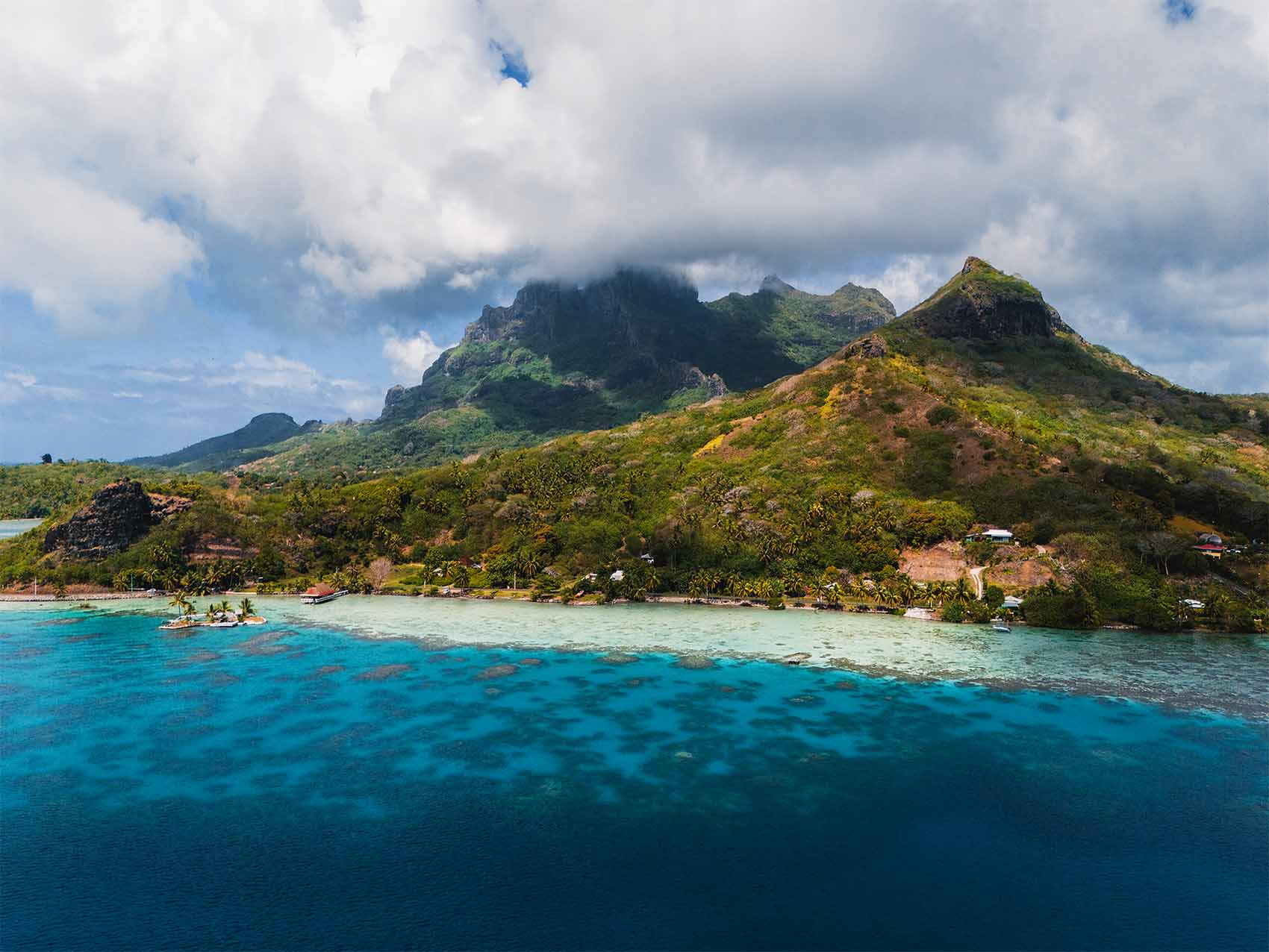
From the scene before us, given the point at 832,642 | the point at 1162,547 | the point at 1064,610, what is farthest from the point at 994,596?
the point at 832,642

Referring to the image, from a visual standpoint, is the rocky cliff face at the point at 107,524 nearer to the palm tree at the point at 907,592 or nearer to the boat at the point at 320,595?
the boat at the point at 320,595

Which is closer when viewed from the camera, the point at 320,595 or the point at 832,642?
the point at 832,642

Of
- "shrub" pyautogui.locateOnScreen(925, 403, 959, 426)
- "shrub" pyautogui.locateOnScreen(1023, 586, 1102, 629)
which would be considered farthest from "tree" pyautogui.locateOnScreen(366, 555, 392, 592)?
"shrub" pyautogui.locateOnScreen(925, 403, 959, 426)

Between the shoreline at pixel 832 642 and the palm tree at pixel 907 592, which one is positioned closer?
the shoreline at pixel 832 642

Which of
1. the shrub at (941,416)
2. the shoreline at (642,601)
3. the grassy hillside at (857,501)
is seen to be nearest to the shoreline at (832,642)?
the shoreline at (642,601)

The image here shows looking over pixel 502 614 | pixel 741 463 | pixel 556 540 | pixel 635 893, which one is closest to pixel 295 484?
pixel 556 540

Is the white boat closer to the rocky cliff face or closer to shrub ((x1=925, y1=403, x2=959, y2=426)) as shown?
the rocky cliff face

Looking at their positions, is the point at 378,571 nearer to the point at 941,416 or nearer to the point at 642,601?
the point at 642,601
